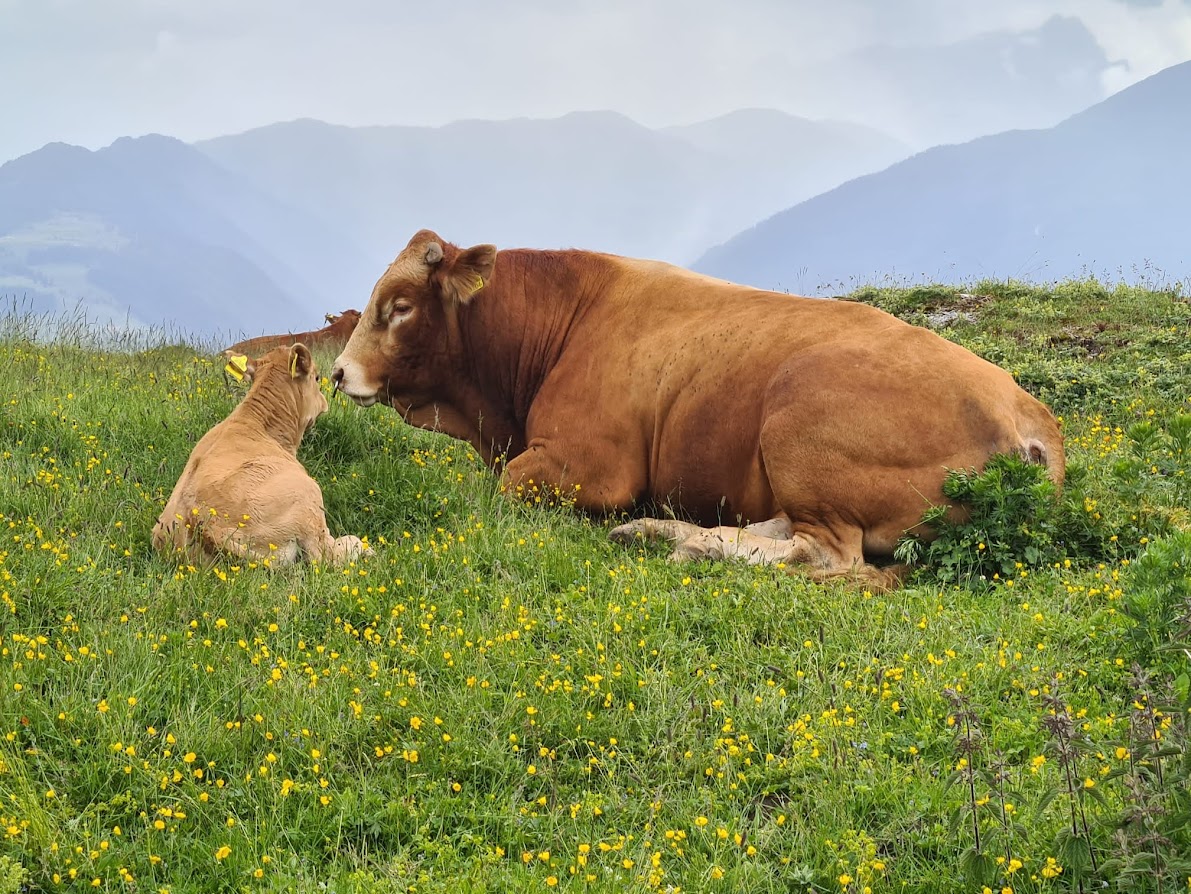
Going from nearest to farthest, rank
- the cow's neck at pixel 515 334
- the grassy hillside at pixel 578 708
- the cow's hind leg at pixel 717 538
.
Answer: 1. the grassy hillside at pixel 578 708
2. the cow's hind leg at pixel 717 538
3. the cow's neck at pixel 515 334

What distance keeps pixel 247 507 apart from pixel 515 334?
3017 millimetres

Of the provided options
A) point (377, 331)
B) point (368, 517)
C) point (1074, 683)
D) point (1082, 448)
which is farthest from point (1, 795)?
point (1082, 448)

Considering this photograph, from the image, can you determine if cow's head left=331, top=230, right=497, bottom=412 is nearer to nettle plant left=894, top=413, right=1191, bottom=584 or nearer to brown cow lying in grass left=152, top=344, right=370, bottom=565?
brown cow lying in grass left=152, top=344, right=370, bottom=565

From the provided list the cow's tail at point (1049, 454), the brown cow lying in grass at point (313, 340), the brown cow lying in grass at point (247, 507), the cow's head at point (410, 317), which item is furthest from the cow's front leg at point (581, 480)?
the brown cow lying in grass at point (313, 340)

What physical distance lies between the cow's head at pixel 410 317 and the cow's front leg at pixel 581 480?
4.91 feet

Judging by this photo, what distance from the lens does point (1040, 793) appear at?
3855mm

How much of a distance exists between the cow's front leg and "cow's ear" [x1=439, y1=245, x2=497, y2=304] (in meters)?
1.59

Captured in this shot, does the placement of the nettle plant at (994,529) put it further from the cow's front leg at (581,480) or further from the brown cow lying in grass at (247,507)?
A: the brown cow lying in grass at (247,507)

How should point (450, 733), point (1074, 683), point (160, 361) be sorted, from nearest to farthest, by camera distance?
point (450, 733)
point (1074, 683)
point (160, 361)

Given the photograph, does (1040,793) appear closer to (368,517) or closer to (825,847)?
(825,847)

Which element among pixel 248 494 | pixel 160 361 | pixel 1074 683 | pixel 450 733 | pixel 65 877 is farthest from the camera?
pixel 160 361

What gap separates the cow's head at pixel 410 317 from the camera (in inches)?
338

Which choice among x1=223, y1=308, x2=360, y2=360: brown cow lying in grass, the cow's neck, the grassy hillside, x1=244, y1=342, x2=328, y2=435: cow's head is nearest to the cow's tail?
the grassy hillside

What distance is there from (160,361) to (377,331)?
4629 mm
